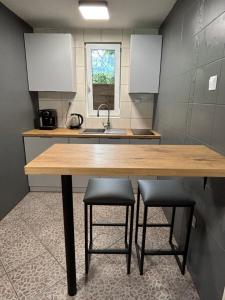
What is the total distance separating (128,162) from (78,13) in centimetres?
220

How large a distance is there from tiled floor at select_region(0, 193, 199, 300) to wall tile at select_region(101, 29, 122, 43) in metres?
2.55

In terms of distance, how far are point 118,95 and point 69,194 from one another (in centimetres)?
229

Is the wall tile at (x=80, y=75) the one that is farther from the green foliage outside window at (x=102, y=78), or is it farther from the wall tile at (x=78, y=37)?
the wall tile at (x=78, y=37)

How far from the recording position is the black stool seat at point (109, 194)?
1.38 m

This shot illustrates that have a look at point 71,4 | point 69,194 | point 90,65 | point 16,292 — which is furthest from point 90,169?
point 90,65

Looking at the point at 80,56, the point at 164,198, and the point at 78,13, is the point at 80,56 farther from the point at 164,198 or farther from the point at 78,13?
the point at 164,198

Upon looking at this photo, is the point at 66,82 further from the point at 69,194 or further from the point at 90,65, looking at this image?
the point at 69,194

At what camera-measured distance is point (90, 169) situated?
3.06ft

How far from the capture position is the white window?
2.91 m

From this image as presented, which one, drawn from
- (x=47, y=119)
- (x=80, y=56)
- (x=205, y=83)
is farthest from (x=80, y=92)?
(x=205, y=83)

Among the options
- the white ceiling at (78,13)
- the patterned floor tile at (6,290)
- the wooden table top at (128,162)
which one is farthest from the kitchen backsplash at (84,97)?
the patterned floor tile at (6,290)

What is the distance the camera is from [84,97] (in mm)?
3043

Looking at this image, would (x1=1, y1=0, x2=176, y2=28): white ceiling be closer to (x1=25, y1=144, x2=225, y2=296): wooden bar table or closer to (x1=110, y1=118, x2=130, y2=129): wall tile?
(x1=110, y1=118, x2=130, y2=129): wall tile

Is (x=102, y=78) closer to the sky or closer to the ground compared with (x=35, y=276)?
closer to the sky
